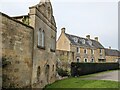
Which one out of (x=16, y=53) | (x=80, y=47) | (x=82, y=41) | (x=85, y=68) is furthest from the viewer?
(x=82, y=41)

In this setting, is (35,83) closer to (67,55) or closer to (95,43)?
(67,55)

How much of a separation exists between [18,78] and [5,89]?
176 cm

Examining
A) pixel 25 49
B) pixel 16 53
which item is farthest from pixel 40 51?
pixel 16 53

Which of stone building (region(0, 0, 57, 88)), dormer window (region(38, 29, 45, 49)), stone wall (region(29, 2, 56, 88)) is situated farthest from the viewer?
dormer window (region(38, 29, 45, 49))

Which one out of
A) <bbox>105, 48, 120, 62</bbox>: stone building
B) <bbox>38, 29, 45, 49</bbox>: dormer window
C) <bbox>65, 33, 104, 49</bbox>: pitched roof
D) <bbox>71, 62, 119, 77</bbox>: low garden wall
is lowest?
<bbox>71, 62, 119, 77</bbox>: low garden wall

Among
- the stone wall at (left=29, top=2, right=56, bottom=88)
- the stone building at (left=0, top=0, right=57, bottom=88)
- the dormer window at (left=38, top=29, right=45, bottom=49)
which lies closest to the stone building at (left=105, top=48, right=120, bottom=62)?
the stone wall at (left=29, top=2, right=56, bottom=88)

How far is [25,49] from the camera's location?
14266mm

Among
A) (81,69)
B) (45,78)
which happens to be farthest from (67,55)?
(45,78)

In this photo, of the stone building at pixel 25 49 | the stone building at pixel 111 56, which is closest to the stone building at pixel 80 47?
the stone building at pixel 111 56

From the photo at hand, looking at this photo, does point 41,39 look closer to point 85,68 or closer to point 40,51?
point 40,51

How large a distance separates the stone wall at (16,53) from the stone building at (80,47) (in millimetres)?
28491

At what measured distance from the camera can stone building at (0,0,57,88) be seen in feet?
38.3

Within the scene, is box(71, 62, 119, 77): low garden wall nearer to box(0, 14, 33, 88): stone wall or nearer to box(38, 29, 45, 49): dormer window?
box(38, 29, 45, 49): dormer window

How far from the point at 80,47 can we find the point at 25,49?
36563 millimetres
